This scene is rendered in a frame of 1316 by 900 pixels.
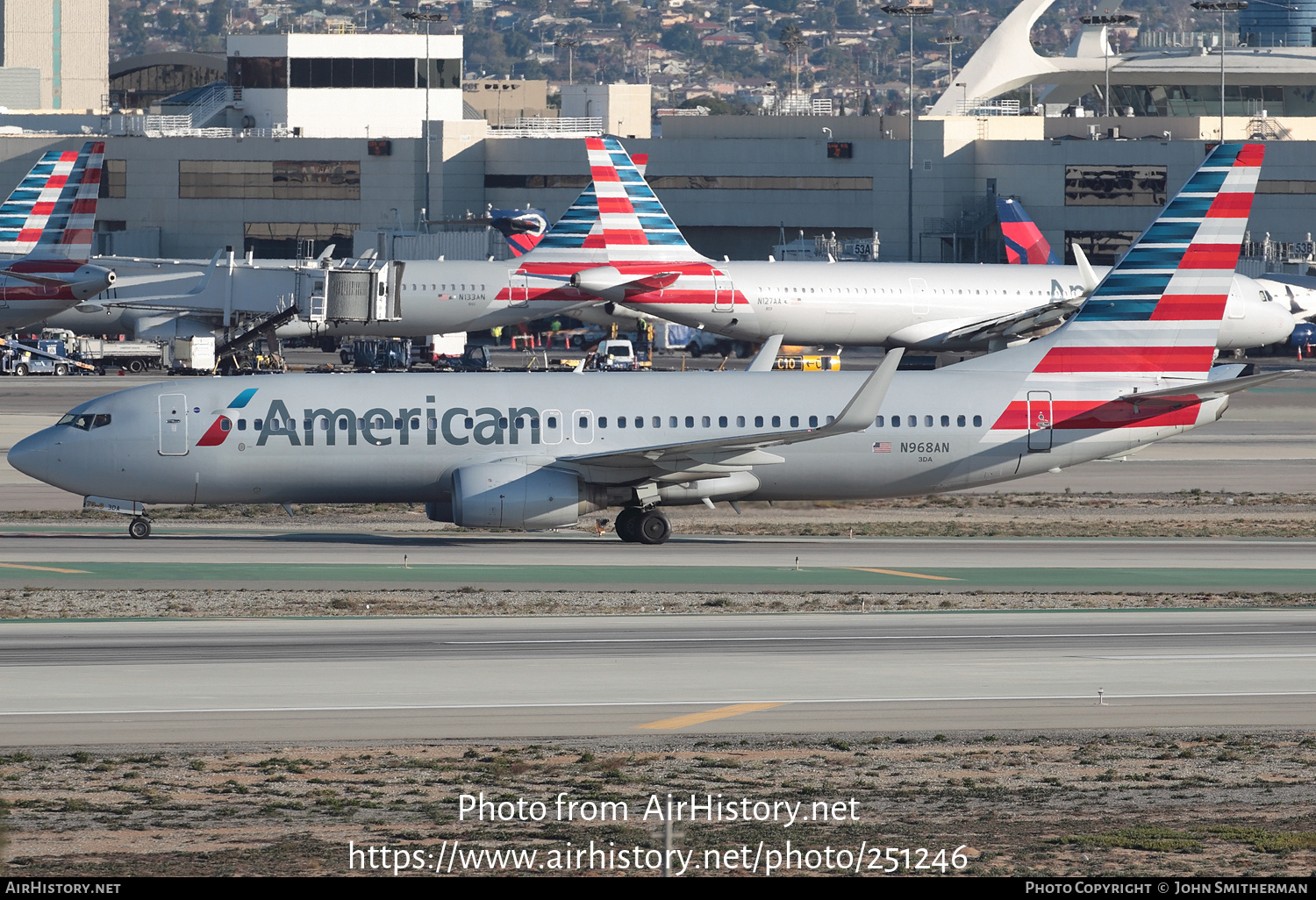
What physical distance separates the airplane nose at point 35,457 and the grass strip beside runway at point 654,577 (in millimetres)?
4521

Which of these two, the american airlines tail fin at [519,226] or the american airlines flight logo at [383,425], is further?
the american airlines tail fin at [519,226]

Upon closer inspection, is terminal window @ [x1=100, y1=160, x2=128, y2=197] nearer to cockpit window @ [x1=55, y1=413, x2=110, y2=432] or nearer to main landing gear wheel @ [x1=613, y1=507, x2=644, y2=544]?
cockpit window @ [x1=55, y1=413, x2=110, y2=432]

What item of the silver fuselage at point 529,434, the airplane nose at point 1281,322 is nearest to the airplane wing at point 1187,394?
the silver fuselage at point 529,434

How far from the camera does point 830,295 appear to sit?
3083 inches

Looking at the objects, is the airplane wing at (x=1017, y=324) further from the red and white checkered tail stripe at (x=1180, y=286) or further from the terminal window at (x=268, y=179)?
the terminal window at (x=268, y=179)

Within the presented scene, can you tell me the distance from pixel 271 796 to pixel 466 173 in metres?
122

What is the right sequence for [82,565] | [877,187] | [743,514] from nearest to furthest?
1. [82,565]
2. [743,514]
3. [877,187]

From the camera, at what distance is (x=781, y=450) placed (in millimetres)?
38219

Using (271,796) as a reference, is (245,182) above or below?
above

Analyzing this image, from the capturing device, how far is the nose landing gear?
38281 mm

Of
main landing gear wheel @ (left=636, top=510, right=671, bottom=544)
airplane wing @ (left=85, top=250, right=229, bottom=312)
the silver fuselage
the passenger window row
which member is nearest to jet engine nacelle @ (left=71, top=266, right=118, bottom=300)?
airplane wing @ (left=85, top=250, right=229, bottom=312)

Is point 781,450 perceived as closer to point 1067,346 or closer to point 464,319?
point 1067,346

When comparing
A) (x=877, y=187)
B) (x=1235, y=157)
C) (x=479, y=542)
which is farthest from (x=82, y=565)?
(x=877, y=187)

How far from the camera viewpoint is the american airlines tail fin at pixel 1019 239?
102938 mm
